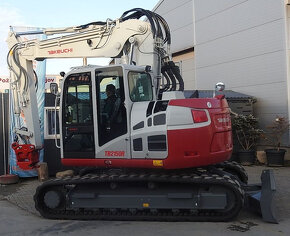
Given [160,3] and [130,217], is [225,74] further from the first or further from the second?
[130,217]

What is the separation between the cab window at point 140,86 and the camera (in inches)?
255

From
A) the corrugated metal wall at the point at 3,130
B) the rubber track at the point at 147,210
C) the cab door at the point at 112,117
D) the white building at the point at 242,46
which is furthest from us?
the white building at the point at 242,46

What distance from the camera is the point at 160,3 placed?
18391mm

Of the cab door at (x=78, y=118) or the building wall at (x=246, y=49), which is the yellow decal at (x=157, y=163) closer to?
the cab door at (x=78, y=118)

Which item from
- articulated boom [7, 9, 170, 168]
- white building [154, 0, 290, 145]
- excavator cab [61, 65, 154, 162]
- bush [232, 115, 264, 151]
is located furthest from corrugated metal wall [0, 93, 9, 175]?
white building [154, 0, 290, 145]

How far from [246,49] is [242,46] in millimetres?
233

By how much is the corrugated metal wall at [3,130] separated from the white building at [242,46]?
317 inches

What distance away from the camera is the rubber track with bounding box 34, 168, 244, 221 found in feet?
19.6

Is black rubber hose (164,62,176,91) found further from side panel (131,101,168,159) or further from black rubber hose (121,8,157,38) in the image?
side panel (131,101,168,159)

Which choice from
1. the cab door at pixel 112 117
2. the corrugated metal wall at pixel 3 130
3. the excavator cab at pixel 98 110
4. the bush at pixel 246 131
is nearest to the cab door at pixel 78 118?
the excavator cab at pixel 98 110

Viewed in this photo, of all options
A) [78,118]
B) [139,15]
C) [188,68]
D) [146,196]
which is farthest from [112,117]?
[188,68]

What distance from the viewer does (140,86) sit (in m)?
6.76

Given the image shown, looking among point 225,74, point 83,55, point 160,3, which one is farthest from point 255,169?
point 160,3

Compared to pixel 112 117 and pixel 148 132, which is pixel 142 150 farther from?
pixel 112 117
